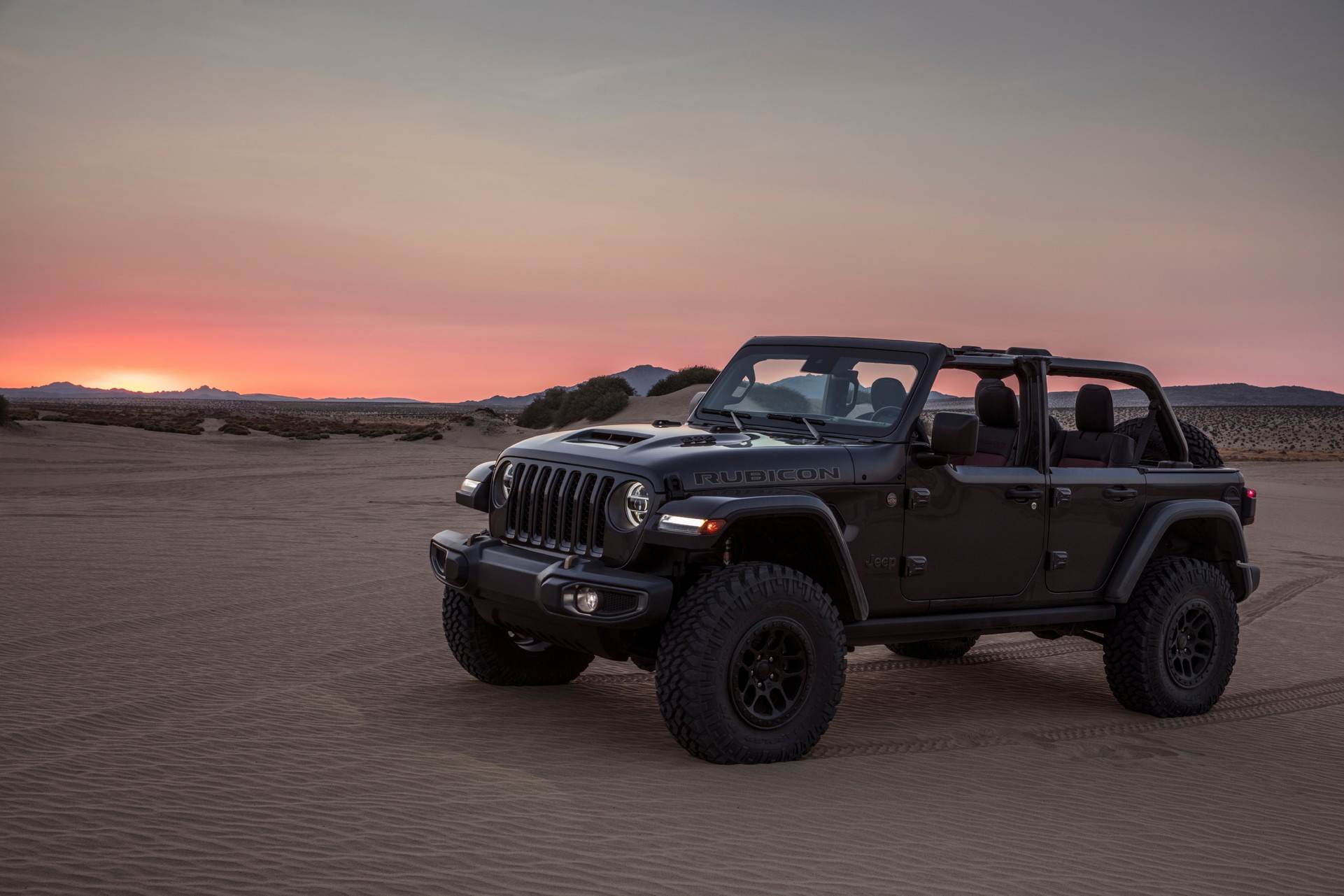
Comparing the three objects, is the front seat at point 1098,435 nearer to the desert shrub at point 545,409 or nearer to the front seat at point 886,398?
the front seat at point 886,398

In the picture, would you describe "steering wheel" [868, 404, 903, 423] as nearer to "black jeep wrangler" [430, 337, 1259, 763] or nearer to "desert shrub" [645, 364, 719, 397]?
"black jeep wrangler" [430, 337, 1259, 763]

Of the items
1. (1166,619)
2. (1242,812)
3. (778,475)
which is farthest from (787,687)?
(1166,619)

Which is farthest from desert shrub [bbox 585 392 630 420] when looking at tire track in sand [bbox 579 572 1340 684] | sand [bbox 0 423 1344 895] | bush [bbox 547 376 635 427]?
tire track in sand [bbox 579 572 1340 684]

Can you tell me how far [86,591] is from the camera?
11.3m

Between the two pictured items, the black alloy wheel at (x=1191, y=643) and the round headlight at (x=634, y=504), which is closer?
the round headlight at (x=634, y=504)

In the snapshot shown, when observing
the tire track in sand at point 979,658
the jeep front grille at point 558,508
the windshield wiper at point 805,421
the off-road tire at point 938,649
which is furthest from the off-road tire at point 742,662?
the off-road tire at point 938,649

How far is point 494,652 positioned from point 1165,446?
5096 millimetres

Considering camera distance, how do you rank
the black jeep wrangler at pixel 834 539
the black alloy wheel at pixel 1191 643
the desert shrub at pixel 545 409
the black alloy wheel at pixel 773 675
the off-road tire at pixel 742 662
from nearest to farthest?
the off-road tire at pixel 742 662 → the black jeep wrangler at pixel 834 539 → the black alloy wheel at pixel 773 675 → the black alloy wheel at pixel 1191 643 → the desert shrub at pixel 545 409

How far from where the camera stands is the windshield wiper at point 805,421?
688cm

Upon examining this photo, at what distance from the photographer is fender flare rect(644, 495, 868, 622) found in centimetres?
586

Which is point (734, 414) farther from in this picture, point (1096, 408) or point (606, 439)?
point (1096, 408)

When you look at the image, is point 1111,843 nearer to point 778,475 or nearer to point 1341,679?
point 778,475

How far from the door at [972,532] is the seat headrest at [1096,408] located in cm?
107

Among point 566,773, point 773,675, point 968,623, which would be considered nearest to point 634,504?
point 773,675
